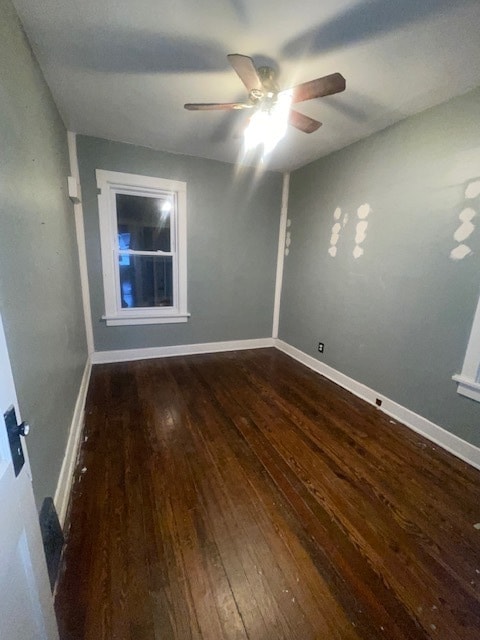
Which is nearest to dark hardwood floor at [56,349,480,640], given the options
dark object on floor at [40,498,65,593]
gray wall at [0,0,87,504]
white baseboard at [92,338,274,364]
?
dark object on floor at [40,498,65,593]

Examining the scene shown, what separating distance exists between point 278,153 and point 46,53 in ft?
6.69

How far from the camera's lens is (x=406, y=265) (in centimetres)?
213

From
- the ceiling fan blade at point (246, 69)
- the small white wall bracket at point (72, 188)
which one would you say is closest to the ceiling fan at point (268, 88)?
the ceiling fan blade at point (246, 69)

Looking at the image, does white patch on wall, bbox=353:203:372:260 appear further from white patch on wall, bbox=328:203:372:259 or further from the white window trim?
the white window trim

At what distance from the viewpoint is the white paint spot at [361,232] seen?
→ 246cm

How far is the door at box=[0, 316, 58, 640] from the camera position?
530 millimetres

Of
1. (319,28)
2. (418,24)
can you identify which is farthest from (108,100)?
(418,24)

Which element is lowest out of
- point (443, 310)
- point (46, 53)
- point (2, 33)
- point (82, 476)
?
point (82, 476)

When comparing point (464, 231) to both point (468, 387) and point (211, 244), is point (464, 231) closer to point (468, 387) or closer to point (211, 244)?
Answer: point (468, 387)

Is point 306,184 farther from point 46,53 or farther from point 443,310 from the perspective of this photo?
point 46,53

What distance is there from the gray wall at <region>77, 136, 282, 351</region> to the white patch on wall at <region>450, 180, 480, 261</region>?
6.99 feet

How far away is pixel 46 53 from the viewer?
152 cm

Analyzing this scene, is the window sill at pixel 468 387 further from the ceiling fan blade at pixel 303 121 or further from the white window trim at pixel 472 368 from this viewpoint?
the ceiling fan blade at pixel 303 121

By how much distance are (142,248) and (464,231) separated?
301 centimetres
